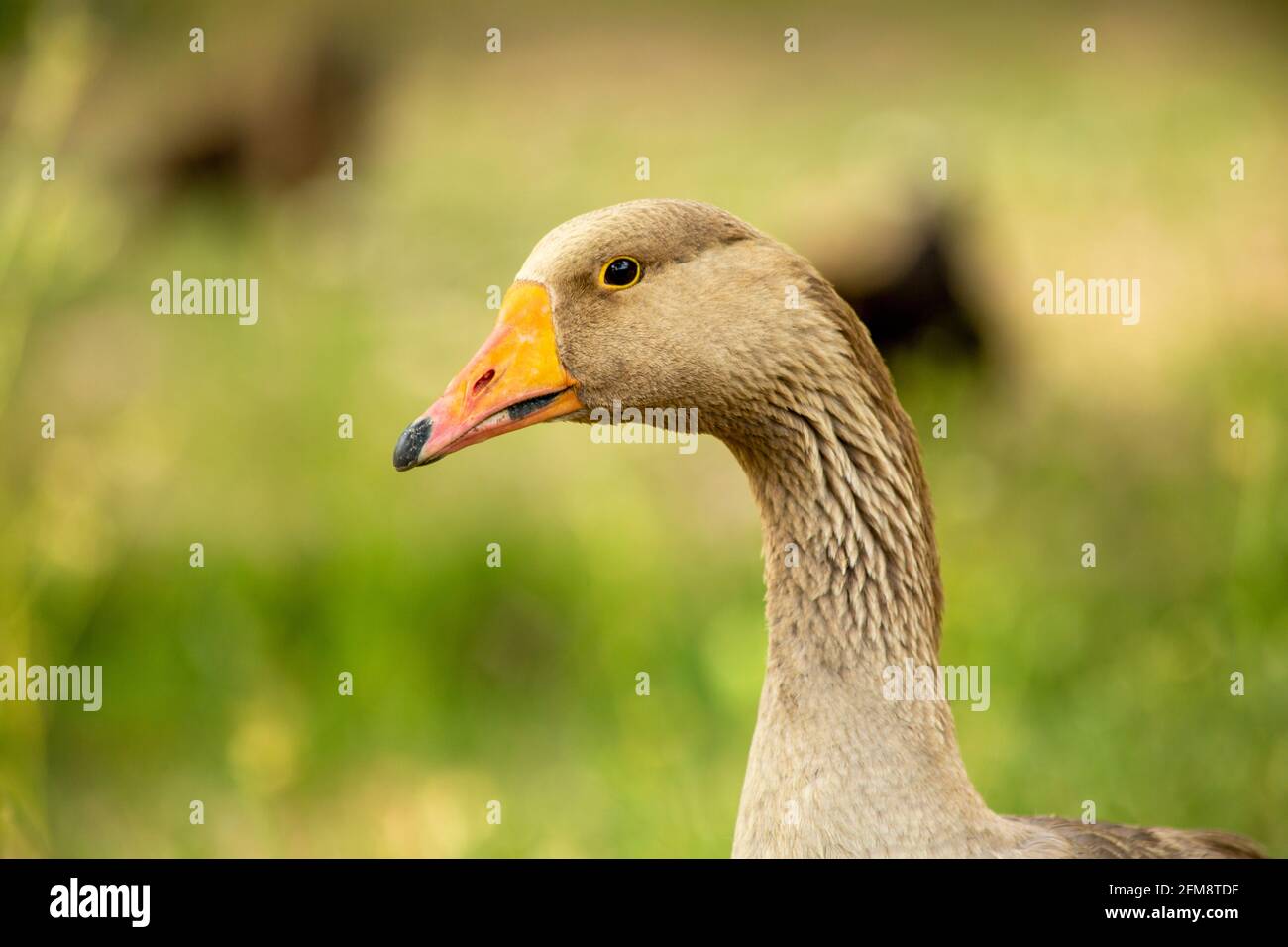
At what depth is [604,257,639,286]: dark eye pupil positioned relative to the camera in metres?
3.19

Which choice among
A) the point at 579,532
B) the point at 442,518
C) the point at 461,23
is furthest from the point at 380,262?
the point at 461,23

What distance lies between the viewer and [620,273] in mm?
3205

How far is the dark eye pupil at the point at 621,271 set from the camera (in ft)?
10.5

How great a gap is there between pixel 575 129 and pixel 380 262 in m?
2.16

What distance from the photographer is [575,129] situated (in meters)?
9.50

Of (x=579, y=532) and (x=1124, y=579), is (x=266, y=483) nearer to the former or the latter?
(x=579, y=532)

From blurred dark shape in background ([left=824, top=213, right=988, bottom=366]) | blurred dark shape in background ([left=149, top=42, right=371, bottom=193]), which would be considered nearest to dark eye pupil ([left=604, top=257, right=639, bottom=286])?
blurred dark shape in background ([left=824, top=213, right=988, bottom=366])

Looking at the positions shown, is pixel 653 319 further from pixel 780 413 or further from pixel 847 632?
pixel 847 632

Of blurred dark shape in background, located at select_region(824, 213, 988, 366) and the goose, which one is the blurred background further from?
the goose

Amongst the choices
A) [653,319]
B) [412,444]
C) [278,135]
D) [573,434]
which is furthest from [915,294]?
[412,444]

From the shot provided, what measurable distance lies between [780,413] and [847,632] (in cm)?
52

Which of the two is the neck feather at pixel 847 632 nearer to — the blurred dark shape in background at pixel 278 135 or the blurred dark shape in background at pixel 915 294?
the blurred dark shape in background at pixel 915 294

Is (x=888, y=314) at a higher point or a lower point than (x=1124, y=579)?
higher

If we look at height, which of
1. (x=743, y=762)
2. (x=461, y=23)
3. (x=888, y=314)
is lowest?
(x=743, y=762)
